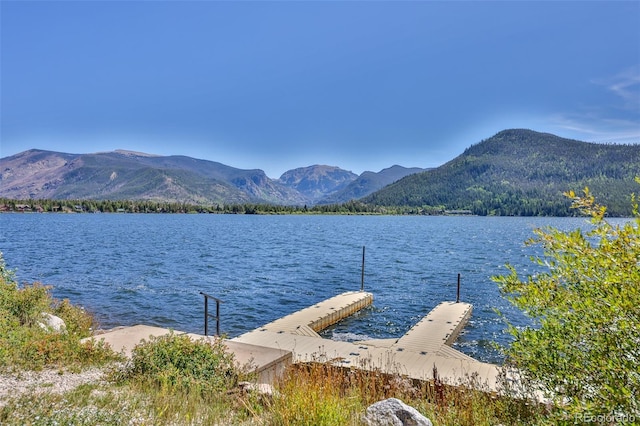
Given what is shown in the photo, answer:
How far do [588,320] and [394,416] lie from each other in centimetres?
250

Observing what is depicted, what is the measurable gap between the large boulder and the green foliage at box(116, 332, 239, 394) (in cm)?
292

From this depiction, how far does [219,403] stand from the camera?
6059mm

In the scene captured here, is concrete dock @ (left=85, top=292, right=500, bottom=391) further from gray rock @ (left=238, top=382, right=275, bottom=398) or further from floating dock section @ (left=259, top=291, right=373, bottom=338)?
gray rock @ (left=238, top=382, right=275, bottom=398)

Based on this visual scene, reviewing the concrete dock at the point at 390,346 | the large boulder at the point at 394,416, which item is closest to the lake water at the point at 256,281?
the concrete dock at the point at 390,346

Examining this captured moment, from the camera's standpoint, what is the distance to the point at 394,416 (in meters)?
4.82

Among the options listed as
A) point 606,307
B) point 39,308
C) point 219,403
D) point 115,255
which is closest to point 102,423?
point 219,403

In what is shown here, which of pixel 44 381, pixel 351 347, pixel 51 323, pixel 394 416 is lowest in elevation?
pixel 351 347

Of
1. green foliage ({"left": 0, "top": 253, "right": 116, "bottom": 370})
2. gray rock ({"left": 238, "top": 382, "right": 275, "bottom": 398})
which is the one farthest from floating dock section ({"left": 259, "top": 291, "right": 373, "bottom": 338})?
gray rock ({"left": 238, "top": 382, "right": 275, "bottom": 398})

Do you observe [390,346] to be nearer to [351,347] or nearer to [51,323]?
[351,347]

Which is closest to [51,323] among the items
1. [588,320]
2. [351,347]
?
[351,347]

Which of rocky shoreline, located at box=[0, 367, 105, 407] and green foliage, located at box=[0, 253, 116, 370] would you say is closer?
rocky shoreline, located at box=[0, 367, 105, 407]

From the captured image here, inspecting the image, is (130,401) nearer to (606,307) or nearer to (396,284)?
(606,307)

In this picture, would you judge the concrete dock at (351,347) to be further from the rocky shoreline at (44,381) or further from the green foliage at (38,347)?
the rocky shoreline at (44,381)

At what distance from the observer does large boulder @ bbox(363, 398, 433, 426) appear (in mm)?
4816
